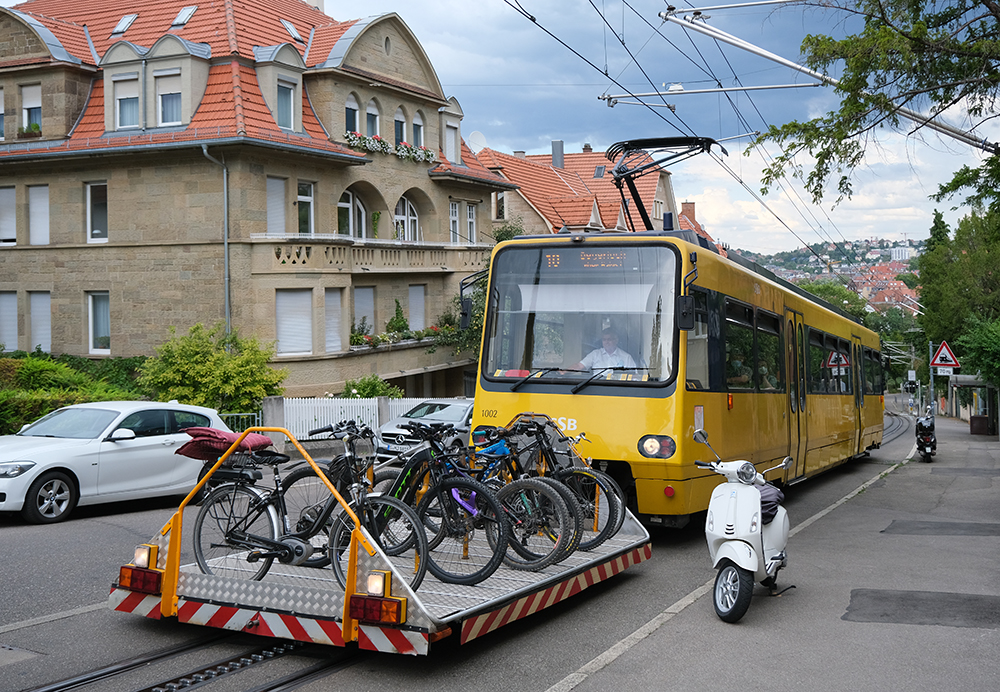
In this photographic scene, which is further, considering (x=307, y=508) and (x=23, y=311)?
(x=23, y=311)

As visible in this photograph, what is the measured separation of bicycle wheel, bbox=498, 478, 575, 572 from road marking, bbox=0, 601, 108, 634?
3196 millimetres

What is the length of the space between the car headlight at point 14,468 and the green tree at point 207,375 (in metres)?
11.7

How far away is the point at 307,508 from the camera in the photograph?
737 cm

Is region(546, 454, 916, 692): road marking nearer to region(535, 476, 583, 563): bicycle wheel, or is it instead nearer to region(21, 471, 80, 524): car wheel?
region(535, 476, 583, 563): bicycle wheel

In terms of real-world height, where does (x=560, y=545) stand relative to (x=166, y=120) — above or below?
below

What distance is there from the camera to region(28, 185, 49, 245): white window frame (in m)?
31.0

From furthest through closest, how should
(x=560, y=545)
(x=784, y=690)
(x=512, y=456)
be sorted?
(x=512, y=456) → (x=560, y=545) → (x=784, y=690)

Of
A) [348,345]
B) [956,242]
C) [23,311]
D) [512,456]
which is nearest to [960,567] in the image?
[512,456]

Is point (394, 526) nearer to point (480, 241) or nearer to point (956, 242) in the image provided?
point (480, 241)

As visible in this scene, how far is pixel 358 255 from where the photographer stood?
107 feet

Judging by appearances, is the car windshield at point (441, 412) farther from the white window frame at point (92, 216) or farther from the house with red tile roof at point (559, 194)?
the house with red tile roof at point (559, 194)

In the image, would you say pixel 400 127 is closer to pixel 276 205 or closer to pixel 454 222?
pixel 454 222

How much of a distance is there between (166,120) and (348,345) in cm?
828

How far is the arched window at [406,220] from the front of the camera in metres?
37.3
